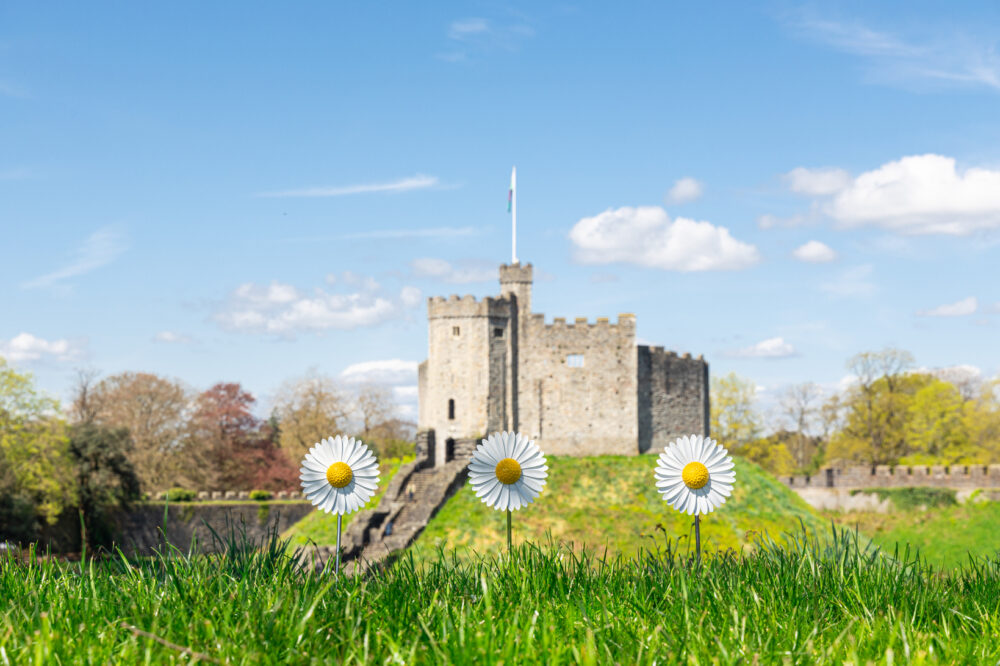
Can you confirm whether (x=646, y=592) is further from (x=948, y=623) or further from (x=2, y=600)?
(x=2, y=600)

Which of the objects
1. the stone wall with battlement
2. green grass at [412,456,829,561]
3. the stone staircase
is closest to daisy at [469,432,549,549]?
the stone staircase

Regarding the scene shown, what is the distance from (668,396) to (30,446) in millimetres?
29358

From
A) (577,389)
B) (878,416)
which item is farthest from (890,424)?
(577,389)

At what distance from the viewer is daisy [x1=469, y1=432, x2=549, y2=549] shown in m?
7.28

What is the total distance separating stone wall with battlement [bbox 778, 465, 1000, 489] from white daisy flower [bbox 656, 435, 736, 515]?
44.7m

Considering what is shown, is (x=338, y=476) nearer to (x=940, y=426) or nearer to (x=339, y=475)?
(x=339, y=475)

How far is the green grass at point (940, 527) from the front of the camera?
40.1m

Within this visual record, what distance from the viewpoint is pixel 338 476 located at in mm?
7379

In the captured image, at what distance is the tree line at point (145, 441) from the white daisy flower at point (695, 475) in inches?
1450

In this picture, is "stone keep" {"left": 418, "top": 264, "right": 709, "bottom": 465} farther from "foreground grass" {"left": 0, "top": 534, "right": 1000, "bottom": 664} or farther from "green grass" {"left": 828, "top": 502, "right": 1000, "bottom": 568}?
"foreground grass" {"left": 0, "top": 534, "right": 1000, "bottom": 664}

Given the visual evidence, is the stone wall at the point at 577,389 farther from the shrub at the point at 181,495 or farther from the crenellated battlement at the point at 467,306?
the shrub at the point at 181,495

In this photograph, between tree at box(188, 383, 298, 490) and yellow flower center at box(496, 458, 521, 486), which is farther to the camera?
tree at box(188, 383, 298, 490)

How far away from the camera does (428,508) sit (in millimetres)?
33500

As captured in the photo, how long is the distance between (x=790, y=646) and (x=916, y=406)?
58.0 metres
